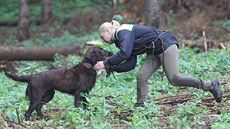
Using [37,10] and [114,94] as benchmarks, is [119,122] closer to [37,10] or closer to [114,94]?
[114,94]

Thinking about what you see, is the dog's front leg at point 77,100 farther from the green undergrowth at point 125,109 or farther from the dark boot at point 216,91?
the dark boot at point 216,91

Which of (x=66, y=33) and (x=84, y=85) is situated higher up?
(x=66, y=33)

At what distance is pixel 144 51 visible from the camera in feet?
30.1

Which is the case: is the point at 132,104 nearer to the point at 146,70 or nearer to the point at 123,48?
the point at 146,70

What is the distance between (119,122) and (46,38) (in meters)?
17.5

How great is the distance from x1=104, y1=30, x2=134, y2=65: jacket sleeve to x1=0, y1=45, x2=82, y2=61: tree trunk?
356 inches

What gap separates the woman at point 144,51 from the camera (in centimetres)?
883

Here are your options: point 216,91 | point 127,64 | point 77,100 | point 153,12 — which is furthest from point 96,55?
point 153,12

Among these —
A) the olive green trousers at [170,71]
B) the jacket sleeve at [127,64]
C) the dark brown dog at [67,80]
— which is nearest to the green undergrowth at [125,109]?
the dark brown dog at [67,80]

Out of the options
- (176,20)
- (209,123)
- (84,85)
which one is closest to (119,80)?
(84,85)

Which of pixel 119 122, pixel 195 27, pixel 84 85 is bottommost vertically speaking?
pixel 119 122

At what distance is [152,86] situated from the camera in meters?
12.4

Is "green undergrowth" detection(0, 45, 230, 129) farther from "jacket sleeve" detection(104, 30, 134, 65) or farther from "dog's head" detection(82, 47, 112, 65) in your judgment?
"jacket sleeve" detection(104, 30, 134, 65)

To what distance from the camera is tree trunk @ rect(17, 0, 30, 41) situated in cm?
2522
